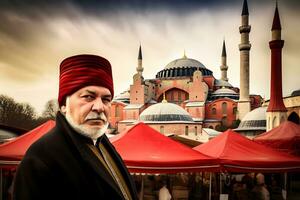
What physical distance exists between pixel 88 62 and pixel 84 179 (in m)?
0.42

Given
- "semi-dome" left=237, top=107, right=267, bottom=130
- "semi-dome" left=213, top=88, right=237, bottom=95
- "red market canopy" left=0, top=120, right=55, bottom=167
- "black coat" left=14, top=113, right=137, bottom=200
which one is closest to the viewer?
"black coat" left=14, top=113, right=137, bottom=200

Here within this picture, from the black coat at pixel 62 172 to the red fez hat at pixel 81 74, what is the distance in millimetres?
130

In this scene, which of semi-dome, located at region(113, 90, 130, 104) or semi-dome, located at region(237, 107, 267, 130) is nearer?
semi-dome, located at region(237, 107, 267, 130)

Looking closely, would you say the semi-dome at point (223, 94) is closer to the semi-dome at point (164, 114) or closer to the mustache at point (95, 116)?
the semi-dome at point (164, 114)

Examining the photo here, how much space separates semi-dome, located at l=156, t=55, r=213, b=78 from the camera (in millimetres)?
35844

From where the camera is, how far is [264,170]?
452 centimetres

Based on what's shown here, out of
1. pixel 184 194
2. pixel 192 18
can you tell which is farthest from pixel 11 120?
pixel 192 18

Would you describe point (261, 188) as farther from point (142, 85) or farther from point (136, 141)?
point (142, 85)

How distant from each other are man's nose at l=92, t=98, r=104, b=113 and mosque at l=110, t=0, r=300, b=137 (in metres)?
15.8

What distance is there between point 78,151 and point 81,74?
277mm

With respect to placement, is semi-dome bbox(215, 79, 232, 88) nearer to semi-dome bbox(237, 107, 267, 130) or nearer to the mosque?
the mosque

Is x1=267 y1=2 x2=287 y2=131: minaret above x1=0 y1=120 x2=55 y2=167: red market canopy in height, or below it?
above

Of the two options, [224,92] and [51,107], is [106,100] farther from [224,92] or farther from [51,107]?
[224,92]

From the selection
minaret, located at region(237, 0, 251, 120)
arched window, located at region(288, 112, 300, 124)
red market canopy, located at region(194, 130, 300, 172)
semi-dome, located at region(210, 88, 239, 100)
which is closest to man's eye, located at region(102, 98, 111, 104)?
red market canopy, located at region(194, 130, 300, 172)
